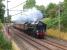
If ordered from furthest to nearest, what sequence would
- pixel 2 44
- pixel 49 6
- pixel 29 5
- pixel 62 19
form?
pixel 29 5 < pixel 49 6 < pixel 62 19 < pixel 2 44

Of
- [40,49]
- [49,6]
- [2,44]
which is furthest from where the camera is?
[49,6]

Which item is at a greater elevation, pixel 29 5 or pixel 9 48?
pixel 29 5

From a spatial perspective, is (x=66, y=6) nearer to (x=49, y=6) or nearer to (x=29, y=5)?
(x=49, y=6)

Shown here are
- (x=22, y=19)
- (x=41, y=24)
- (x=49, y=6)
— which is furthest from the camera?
(x=49, y=6)

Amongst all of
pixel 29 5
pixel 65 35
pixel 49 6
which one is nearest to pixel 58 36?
pixel 65 35

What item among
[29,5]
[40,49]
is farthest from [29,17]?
[40,49]

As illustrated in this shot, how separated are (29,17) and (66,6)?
1053 cm

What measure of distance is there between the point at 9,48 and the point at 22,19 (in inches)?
1482

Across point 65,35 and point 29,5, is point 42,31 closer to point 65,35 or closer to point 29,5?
point 65,35

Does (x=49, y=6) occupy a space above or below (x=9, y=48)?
above

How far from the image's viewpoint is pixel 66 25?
4388cm

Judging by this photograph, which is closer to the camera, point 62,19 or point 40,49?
point 40,49

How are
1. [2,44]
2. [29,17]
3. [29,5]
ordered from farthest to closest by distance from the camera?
1. [29,5]
2. [29,17]
3. [2,44]

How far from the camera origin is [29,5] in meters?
70.0
